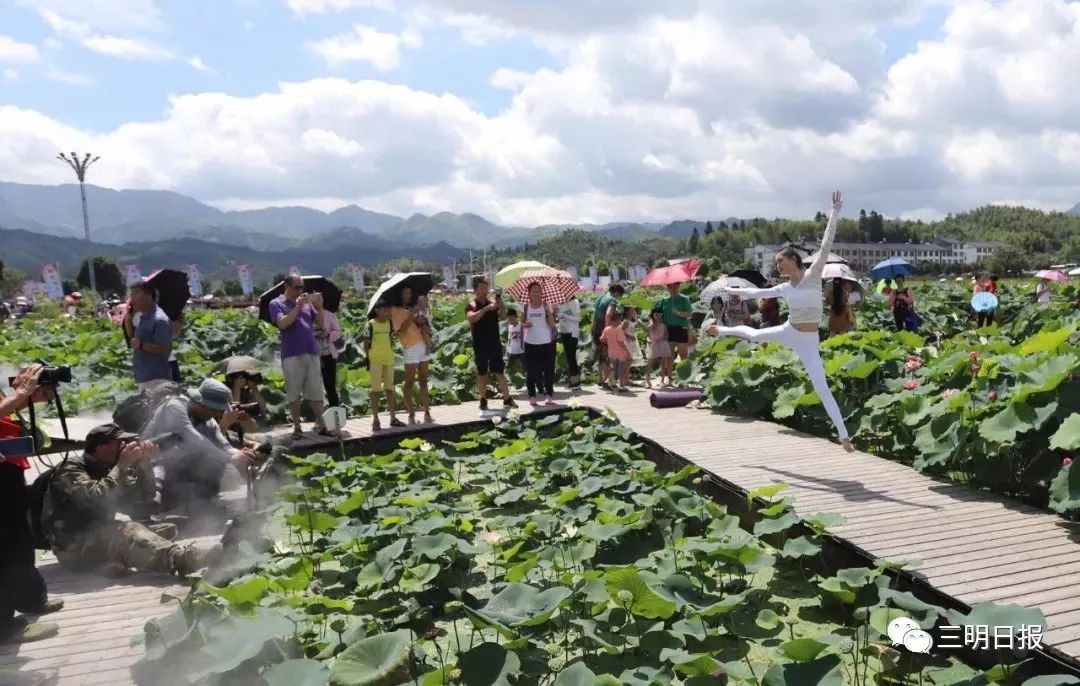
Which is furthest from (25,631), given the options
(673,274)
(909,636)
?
(673,274)

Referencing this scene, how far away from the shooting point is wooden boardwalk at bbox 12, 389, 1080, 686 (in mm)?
3453

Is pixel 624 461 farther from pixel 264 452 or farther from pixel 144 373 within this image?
pixel 144 373

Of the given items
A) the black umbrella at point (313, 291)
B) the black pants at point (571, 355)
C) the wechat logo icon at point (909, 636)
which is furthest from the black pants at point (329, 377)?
the wechat logo icon at point (909, 636)

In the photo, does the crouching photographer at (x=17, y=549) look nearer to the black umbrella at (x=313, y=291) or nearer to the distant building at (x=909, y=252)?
the black umbrella at (x=313, y=291)

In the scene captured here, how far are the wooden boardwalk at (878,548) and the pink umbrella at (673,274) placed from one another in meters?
3.71

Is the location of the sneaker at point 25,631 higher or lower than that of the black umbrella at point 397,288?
lower

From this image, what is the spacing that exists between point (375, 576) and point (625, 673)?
160 centimetres

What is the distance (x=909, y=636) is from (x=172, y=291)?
628 cm

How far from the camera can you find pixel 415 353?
7.89 m

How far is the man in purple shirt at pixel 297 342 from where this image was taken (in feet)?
23.0

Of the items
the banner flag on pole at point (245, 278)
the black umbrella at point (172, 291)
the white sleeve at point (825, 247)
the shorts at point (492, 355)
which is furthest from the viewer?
the banner flag on pole at point (245, 278)

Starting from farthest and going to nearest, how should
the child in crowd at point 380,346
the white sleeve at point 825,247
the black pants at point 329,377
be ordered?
the black pants at point 329,377 → the child in crowd at point 380,346 → the white sleeve at point 825,247

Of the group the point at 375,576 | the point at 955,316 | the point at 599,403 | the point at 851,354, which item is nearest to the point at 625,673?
the point at 375,576

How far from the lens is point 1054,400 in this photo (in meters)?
4.82
